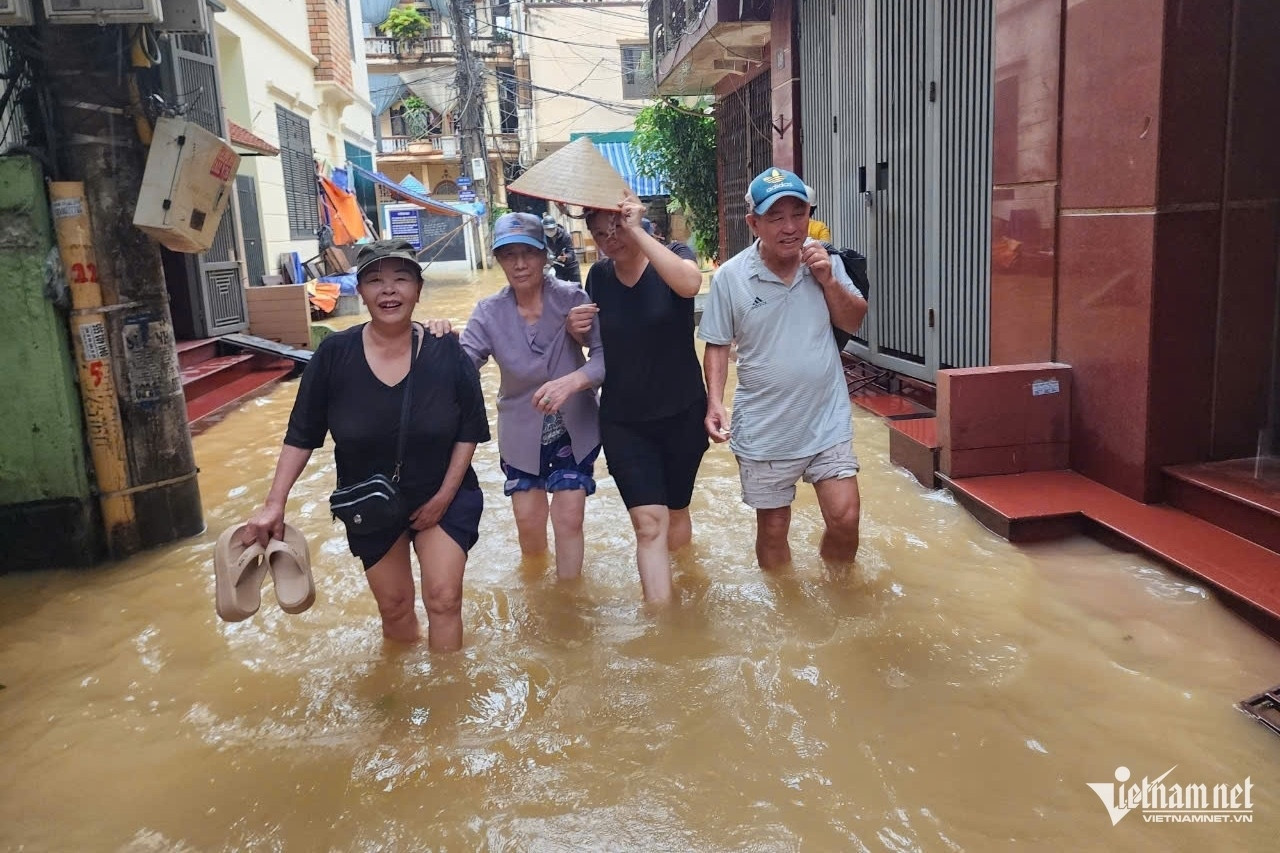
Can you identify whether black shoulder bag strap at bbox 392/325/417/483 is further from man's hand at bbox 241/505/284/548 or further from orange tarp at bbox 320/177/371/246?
orange tarp at bbox 320/177/371/246

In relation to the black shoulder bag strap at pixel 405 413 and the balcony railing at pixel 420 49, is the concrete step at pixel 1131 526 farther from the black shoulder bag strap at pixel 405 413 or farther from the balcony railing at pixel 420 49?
the balcony railing at pixel 420 49

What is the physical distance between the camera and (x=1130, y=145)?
478cm

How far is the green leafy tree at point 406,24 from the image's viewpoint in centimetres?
3869

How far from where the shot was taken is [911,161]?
25.6 feet

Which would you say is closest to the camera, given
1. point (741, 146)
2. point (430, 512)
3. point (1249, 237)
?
point (430, 512)

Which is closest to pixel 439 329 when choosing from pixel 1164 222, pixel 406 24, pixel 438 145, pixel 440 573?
pixel 440 573

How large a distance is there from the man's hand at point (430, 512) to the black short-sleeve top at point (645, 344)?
839 mm

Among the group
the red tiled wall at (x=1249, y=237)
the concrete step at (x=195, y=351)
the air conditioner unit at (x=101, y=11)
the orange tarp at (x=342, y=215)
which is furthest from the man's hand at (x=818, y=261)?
the orange tarp at (x=342, y=215)

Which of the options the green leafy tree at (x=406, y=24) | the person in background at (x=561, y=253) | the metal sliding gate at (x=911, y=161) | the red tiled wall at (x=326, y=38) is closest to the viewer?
the metal sliding gate at (x=911, y=161)

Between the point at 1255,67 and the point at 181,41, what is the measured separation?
11.4 meters

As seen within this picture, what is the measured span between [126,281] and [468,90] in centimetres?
2797

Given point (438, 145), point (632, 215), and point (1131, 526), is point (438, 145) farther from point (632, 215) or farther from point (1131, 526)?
point (1131, 526)

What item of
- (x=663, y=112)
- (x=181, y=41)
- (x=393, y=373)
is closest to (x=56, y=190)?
(x=393, y=373)

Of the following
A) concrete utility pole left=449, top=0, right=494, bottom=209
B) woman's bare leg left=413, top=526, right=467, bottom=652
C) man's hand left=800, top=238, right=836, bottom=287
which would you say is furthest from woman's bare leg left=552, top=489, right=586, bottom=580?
concrete utility pole left=449, top=0, right=494, bottom=209
